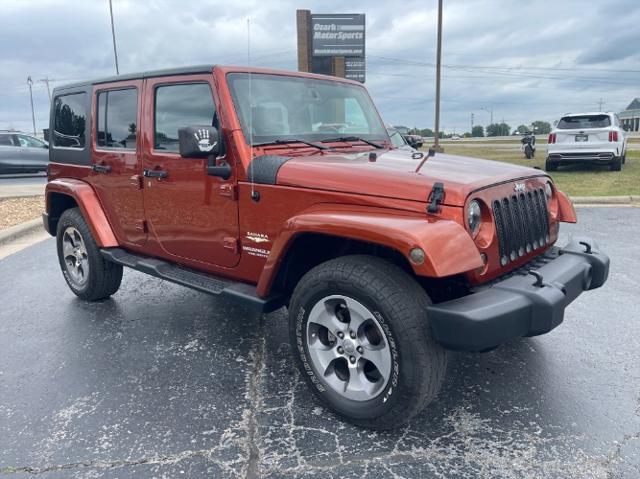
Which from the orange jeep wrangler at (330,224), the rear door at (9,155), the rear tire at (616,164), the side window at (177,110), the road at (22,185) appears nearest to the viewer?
the orange jeep wrangler at (330,224)

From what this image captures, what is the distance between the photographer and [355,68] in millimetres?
24234

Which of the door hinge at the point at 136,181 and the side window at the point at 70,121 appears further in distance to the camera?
the side window at the point at 70,121

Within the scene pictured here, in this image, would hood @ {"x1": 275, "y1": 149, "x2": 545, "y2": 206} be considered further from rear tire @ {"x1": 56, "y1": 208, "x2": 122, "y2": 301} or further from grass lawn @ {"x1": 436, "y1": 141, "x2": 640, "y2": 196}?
grass lawn @ {"x1": 436, "y1": 141, "x2": 640, "y2": 196}

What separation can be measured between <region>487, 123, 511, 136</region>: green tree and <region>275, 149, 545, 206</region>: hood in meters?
84.7

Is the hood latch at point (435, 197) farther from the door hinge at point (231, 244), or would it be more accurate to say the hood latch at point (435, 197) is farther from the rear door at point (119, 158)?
the rear door at point (119, 158)

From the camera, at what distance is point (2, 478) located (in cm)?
241

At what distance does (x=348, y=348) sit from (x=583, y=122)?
43.5 ft

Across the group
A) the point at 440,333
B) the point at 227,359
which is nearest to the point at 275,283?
the point at 227,359

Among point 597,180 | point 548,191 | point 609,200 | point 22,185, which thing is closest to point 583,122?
point 597,180

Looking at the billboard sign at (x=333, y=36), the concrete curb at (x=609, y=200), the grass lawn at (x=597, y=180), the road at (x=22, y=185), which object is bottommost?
the road at (x=22, y=185)

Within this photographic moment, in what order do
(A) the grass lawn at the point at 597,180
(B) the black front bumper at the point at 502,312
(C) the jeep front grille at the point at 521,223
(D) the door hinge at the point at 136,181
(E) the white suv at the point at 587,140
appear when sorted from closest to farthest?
(B) the black front bumper at the point at 502,312
(C) the jeep front grille at the point at 521,223
(D) the door hinge at the point at 136,181
(A) the grass lawn at the point at 597,180
(E) the white suv at the point at 587,140

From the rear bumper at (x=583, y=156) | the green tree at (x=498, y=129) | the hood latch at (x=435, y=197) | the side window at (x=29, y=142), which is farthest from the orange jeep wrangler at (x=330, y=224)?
the green tree at (x=498, y=129)

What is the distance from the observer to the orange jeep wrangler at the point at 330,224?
243cm

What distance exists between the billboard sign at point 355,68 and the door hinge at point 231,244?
21.6 meters
